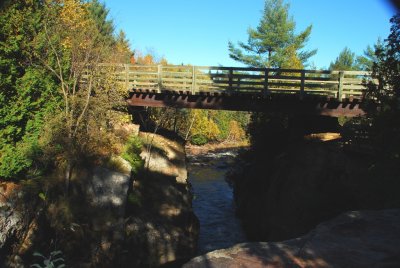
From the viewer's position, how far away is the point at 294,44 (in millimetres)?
48938

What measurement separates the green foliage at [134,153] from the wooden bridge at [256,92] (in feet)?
8.75

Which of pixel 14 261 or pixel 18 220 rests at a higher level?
pixel 18 220

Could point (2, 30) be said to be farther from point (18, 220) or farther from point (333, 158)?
point (333, 158)

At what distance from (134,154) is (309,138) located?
9.29 metres

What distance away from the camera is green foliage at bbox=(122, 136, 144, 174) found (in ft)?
57.5

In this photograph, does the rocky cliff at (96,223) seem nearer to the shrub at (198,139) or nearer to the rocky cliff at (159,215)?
the rocky cliff at (159,215)

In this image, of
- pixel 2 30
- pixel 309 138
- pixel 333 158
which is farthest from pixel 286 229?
pixel 2 30

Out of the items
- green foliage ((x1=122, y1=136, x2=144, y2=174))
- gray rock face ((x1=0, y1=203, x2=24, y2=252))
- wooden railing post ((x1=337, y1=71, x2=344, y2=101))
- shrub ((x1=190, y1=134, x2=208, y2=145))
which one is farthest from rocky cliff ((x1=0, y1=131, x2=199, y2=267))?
shrub ((x1=190, y1=134, x2=208, y2=145))

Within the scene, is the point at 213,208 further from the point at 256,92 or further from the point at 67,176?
the point at 67,176

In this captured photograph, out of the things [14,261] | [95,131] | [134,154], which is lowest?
[14,261]

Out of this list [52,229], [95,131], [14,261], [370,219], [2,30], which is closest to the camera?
[370,219]

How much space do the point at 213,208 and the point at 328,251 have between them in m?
18.9

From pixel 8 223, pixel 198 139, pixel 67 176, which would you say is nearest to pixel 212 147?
pixel 198 139

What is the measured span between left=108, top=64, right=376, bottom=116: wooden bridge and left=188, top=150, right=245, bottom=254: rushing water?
6.65 m
